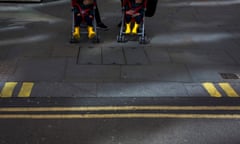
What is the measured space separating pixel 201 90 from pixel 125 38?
307 cm

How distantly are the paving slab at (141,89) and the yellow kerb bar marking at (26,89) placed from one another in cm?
108

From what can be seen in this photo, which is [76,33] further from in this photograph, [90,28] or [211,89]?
[211,89]

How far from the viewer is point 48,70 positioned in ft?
21.7

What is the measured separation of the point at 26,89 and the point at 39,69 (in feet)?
2.78

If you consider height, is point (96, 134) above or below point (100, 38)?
above

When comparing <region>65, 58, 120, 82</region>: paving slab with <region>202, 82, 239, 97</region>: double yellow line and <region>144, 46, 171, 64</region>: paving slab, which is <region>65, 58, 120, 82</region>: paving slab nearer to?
<region>144, 46, 171, 64</region>: paving slab

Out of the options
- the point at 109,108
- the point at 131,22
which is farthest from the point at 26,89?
the point at 131,22

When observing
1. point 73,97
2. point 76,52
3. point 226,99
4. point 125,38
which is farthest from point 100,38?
point 226,99

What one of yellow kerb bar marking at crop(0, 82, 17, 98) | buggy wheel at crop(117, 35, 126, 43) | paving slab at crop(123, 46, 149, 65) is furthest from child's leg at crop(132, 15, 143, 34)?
yellow kerb bar marking at crop(0, 82, 17, 98)

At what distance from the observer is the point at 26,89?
19.1ft

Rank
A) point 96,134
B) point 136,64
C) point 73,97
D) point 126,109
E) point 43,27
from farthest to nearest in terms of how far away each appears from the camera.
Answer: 1. point 43,27
2. point 136,64
3. point 73,97
4. point 126,109
5. point 96,134

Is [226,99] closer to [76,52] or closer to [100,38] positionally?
[76,52]

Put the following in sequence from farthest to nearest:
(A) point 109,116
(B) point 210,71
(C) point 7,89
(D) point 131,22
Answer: (D) point 131,22 < (B) point 210,71 < (C) point 7,89 < (A) point 109,116

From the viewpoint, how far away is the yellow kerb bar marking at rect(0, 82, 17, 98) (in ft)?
18.4
